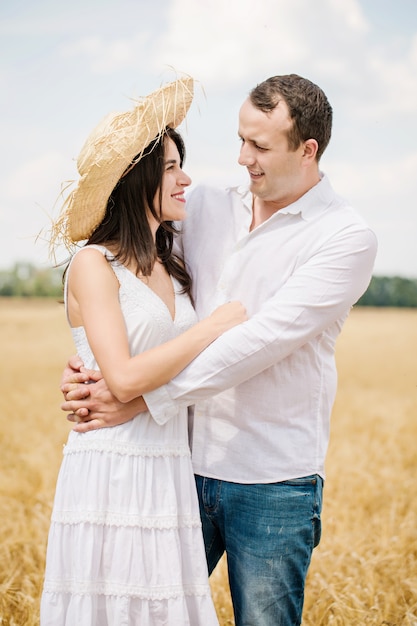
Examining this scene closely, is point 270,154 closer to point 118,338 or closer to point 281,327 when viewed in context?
point 281,327

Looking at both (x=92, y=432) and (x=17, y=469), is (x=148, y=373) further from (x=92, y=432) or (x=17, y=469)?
(x=17, y=469)

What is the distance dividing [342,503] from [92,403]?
4.50 m

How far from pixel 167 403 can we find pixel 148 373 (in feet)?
0.51

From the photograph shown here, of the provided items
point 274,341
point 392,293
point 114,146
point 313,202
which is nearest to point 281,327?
point 274,341

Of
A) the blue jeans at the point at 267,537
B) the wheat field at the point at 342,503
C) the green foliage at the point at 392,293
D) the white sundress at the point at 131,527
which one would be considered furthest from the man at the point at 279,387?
the green foliage at the point at 392,293

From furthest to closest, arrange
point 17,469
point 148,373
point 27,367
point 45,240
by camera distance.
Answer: point 27,367
point 17,469
point 45,240
point 148,373

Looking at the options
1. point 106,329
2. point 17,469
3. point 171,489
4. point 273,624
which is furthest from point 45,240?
point 17,469

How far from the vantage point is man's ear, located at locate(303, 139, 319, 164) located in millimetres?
3109

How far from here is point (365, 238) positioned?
2965 millimetres

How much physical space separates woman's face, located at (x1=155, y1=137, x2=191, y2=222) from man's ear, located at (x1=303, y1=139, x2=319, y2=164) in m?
0.47

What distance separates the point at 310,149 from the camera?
3131 mm

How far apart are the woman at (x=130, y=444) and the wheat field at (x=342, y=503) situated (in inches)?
69.9

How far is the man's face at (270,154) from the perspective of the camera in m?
3.06

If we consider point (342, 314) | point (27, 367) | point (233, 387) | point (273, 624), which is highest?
point (342, 314)
